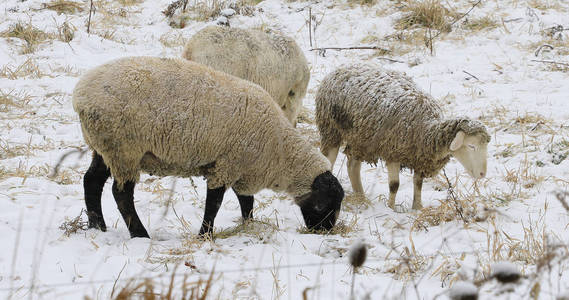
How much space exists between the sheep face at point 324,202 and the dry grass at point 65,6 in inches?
330

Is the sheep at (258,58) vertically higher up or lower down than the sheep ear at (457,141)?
higher up

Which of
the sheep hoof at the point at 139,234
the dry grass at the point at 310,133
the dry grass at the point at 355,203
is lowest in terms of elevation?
the dry grass at the point at 310,133

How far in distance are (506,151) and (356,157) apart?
6.27 ft

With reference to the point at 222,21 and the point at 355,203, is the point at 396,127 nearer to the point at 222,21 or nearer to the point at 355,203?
the point at 355,203

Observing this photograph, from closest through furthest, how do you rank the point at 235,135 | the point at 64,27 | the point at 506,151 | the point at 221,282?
the point at 221,282
the point at 235,135
the point at 506,151
the point at 64,27

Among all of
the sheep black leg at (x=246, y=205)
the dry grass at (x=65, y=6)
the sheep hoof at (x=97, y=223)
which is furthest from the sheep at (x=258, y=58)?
the dry grass at (x=65, y=6)

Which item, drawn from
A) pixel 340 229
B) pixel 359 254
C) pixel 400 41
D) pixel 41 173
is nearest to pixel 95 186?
pixel 41 173

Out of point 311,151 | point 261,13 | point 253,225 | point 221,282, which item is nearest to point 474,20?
point 261,13

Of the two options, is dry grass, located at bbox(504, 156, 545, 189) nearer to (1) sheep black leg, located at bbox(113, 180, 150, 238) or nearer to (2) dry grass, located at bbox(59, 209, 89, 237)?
(1) sheep black leg, located at bbox(113, 180, 150, 238)

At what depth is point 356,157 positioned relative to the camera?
5801 millimetres

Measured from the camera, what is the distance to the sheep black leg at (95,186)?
4.59m

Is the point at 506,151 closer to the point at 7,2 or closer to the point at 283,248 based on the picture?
the point at 283,248

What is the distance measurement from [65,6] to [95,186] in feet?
26.3

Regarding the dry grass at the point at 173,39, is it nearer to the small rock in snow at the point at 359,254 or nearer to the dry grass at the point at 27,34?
the dry grass at the point at 27,34
